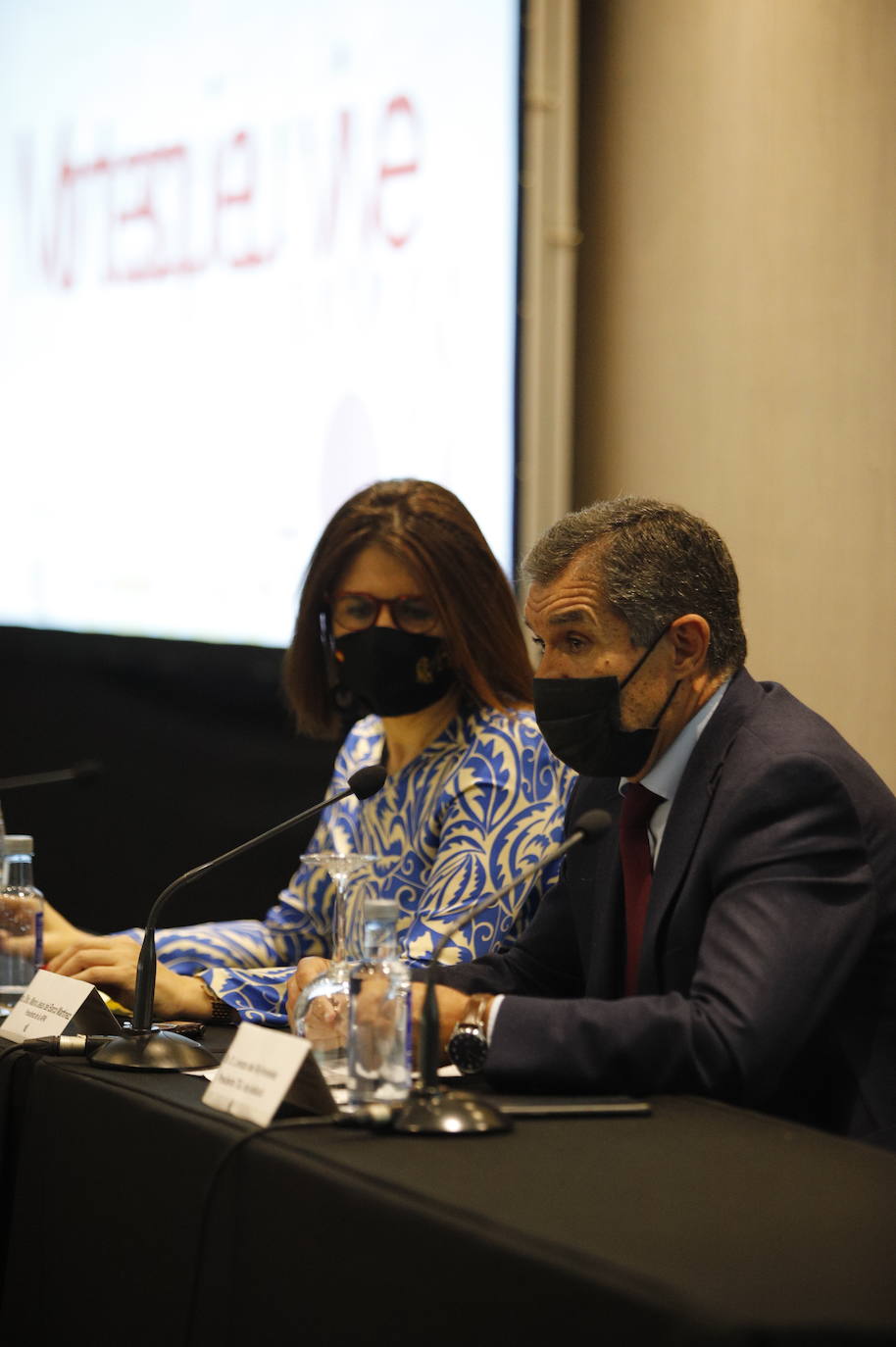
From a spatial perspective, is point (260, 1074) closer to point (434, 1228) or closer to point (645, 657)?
point (434, 1228)

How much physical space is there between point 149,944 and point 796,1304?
904 mm

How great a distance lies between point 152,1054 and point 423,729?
0.94 m

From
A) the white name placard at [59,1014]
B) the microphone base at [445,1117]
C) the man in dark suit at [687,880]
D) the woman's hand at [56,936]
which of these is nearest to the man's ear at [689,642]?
the man in dark suit at [687,880]

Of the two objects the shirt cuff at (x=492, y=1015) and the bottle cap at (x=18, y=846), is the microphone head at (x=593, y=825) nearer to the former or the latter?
the shirt cuff at (x=492, y=1015)

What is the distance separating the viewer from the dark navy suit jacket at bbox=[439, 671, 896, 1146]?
1.48 meters

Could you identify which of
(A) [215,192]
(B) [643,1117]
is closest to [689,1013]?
(B) [643,1117]

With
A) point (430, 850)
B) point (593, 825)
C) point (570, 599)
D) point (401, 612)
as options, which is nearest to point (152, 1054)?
point (593, 825)

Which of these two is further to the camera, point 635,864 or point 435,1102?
point 635,864

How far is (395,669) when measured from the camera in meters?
2.35

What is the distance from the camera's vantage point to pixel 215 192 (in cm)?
379

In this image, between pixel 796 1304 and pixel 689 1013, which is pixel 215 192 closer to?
pixel 689 1013

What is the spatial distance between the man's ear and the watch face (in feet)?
1.58

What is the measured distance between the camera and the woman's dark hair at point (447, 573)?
93.4 inches

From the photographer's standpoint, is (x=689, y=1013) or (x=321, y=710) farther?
(x=321, y=710)
